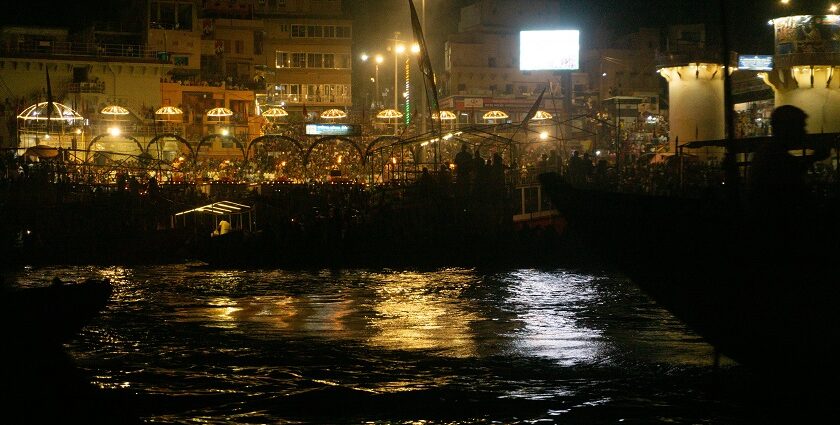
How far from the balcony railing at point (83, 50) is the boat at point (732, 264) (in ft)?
170

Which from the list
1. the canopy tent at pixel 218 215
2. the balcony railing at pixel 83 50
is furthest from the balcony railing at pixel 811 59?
the balcony railing at pixel 83 50

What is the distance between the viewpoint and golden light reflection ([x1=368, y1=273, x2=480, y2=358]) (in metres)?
12.9

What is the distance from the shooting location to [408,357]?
12062mm

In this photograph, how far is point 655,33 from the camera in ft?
275

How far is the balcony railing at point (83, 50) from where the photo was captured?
2207 inches

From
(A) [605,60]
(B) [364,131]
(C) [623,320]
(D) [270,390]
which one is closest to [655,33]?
(A) [605,60]

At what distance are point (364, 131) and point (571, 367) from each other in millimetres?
40301

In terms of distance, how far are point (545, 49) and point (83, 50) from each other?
2843cm

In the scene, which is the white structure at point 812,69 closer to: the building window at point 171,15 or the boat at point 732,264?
the boat at point 732,264

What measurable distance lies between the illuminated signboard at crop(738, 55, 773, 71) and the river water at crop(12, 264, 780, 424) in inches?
1068

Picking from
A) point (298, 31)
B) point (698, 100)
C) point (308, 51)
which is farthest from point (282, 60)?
point (698, 100)

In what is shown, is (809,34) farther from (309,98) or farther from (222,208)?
(309,98)

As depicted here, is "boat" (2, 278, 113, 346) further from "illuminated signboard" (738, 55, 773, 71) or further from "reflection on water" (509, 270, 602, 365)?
"illuminated signboard" (738, 55, 773, 71)

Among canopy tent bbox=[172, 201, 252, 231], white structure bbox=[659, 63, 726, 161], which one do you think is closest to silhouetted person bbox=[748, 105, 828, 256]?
canopy tent bbox=[172, 201, 252, 231]
